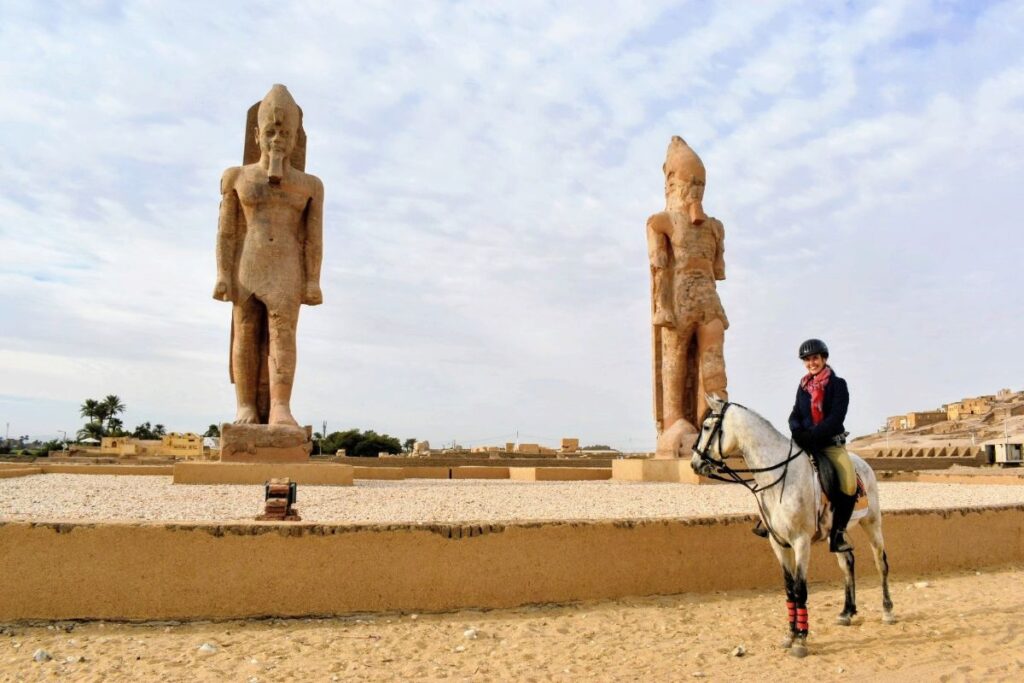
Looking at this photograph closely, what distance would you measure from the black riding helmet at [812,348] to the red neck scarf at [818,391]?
87 mm

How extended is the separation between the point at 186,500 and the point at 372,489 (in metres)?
2.36

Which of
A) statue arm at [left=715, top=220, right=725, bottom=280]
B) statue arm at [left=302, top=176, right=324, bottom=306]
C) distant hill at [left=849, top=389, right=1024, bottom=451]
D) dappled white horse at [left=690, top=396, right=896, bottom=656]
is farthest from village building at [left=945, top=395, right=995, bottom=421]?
dappled white horse at [left=690, top=396, right=896, bottom=656]

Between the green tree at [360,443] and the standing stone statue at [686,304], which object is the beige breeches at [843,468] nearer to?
the standing stone statue at [686,304]

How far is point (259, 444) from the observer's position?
32.0ft

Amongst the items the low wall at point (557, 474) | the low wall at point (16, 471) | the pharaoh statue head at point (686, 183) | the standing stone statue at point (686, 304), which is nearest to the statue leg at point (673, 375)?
the standing stone statue at point (686, 304)

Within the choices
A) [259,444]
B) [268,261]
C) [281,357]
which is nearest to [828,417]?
[259,444]

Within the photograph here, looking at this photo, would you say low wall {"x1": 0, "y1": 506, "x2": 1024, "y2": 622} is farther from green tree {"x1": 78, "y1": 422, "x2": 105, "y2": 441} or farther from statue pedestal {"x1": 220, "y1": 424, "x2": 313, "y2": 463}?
green tree {"x1": 78, "y1": 422, "x2": 105, "y2": 441}

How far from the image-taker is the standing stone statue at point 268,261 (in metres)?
10.4

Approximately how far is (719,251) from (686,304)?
1.23 m

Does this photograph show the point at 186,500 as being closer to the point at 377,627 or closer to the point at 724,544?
the point at 377,627

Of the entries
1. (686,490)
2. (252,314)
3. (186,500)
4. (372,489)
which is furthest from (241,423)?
(686,490)

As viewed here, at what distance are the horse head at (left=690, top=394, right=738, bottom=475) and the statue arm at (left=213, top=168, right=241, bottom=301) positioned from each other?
8226 millimetres

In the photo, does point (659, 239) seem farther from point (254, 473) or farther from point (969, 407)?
point (969, 407)

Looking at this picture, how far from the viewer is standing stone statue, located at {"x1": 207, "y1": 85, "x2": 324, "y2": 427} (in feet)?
34.0
